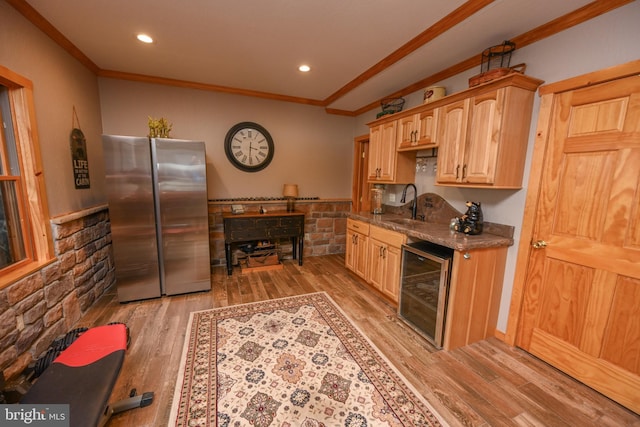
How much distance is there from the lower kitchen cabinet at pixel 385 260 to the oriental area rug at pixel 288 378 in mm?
636

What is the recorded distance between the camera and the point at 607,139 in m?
1.64

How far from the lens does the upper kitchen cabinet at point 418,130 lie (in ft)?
8.34

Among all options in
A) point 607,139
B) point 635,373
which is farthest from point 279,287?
point 607,139

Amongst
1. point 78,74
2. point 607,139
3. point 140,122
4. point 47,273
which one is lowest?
point 47,273

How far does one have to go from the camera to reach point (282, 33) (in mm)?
2223

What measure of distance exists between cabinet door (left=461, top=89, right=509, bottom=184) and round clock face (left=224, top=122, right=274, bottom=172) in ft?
9.38

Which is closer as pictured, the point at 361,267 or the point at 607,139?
the point at 607,139

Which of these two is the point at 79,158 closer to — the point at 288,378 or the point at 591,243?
the point at 288,378

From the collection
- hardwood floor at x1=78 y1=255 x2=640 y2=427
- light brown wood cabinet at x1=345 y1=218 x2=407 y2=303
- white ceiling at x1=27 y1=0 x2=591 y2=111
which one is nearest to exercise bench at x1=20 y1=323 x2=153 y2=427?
hardwood floor at x1=78 y1=255 x2=640 y2=427

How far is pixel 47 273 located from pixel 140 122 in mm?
2218

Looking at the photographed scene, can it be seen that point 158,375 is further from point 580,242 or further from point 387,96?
point 387,96

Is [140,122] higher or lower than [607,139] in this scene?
higher

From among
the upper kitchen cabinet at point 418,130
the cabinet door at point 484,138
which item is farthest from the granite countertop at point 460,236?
the upper kitchen cabinet at point 418,130

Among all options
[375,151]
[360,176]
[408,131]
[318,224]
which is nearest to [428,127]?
[408,131]
